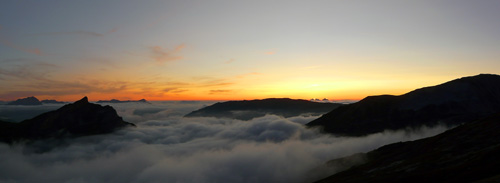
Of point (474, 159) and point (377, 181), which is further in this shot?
point (377, 181)

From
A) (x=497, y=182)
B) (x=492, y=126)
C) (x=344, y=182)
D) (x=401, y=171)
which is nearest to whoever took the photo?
(x=497, y=182)

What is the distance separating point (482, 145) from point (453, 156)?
615 inches

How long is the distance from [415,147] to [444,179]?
100506 mm

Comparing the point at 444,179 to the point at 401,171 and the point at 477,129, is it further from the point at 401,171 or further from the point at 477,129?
the point at 477,129

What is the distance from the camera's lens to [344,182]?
12612 centimetres

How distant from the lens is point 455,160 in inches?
4144

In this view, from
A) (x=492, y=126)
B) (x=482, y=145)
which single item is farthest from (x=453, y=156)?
(x=492, y=126)

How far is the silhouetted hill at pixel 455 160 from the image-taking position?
78375 mm

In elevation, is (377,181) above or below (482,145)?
below

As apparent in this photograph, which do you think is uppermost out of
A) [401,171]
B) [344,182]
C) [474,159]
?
[474,159]

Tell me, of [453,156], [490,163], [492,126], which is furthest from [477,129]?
[490,163]

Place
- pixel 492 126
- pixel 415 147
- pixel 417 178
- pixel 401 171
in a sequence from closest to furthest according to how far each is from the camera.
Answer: pixel 417 178, pixel 401 171, pixel 492 126, pixel 415 147

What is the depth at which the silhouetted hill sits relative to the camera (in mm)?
78375

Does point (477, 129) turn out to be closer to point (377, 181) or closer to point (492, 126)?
point (492, 126)
